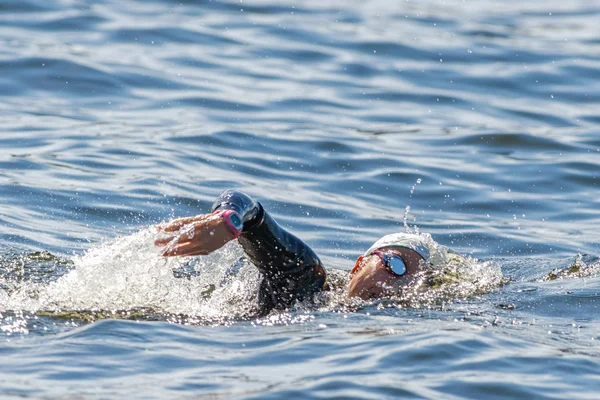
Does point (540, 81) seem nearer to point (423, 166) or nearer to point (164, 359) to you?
point (423, 166)

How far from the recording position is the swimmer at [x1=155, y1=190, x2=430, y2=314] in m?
6.06

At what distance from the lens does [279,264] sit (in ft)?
22.7

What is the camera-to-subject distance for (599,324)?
6820 millimetres

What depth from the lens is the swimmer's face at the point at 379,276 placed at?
7125 millimetres

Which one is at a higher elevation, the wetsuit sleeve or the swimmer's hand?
the swimmer's hand

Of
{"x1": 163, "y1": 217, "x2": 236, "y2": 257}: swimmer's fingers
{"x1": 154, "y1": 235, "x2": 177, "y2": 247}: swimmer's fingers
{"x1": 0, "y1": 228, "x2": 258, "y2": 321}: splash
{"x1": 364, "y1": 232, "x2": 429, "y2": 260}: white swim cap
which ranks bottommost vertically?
{"x1": 0, "y1": 228, "x2": 258, "y2": 321}: splash

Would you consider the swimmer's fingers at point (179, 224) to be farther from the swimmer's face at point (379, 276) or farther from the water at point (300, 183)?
the swimmer's face at point (379, 276)

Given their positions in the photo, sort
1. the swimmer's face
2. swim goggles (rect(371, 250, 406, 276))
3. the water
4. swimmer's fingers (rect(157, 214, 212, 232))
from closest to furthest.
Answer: the water
swimmer's fingers (rect(157, 214, 212, 232))
the swimmer's face
swim goggles (rect(371, 250, 406, 276))

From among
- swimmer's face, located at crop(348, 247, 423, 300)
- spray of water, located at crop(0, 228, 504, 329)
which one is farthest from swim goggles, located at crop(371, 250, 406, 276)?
spray of water, located at crop(0, 228, 504, 329)

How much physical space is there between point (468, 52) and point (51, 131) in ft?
27.1

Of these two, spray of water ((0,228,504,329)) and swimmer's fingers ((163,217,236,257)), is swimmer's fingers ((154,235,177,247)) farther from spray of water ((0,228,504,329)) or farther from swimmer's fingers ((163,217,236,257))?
spray of water ((0,228,504,329))

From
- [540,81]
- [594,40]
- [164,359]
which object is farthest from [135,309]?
[594,40]

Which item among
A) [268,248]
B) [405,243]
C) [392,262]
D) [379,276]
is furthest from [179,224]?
[405,243]

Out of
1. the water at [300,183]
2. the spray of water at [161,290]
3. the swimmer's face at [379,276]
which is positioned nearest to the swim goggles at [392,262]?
the swimmer's face at [379,276]
